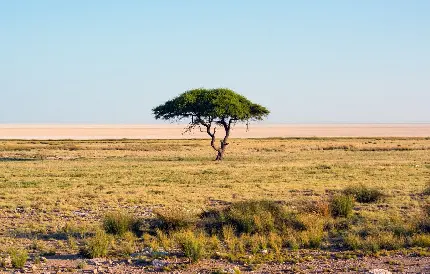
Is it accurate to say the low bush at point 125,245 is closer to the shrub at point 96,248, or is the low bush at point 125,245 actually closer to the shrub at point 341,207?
the shrub at point 96,248

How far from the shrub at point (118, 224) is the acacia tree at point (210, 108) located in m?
36.3

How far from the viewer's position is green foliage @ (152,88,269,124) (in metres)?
54.6

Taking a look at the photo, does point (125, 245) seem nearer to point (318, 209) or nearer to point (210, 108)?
point (318, 209)

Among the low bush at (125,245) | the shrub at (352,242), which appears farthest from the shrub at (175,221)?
the shrub at (352,242)

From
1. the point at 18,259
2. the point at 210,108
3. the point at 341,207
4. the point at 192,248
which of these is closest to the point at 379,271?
the point at 192,248

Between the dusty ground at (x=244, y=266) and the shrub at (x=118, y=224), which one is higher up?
the shrub at (x=118, y=224)

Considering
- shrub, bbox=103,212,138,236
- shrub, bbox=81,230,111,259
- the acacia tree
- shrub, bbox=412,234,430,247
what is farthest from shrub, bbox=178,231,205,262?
the acacia tree

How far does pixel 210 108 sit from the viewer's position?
180 feet

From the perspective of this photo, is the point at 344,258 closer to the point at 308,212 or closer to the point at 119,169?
the point at 308,212

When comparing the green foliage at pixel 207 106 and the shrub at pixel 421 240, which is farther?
the green foliage at pixel 207 106

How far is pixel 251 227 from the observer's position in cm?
1644

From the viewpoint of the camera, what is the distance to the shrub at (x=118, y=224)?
16334 mm

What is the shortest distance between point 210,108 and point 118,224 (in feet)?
127

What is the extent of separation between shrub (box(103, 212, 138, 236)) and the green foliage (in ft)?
122
